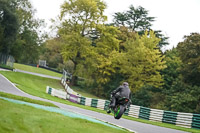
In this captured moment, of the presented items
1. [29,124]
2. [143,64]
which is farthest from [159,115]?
[143,64]

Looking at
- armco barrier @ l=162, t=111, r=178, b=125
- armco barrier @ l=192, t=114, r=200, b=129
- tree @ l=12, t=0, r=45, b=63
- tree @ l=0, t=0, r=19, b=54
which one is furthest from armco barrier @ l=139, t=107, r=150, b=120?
tree @ l=12, t=0, r=45, b=63

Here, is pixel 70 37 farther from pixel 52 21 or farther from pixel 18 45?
pixel 18 45

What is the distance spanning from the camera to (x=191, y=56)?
36.6 meters

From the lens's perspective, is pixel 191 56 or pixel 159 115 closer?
pixel 159 115

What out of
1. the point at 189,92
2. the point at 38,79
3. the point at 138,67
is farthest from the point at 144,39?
the point at 38,79

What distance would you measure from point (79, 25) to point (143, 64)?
13141 mm

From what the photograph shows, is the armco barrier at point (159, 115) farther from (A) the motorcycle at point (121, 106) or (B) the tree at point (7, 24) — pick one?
(B) the tree at point (7, 24)

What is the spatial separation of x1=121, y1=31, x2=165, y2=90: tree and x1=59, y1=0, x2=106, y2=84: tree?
24.5 feet

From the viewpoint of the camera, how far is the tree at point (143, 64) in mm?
47219

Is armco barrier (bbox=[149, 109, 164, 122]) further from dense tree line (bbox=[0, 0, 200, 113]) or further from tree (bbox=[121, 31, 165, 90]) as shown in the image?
tree (bbox=[121, 31, 165, 90])

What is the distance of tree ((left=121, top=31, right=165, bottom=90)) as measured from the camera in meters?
47.2

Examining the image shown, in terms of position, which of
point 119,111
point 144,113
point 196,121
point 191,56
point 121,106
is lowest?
point 144,113

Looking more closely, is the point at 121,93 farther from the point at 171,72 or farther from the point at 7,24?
the point at 7,24

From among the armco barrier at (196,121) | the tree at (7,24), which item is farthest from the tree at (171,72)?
the tree at (7,24)
